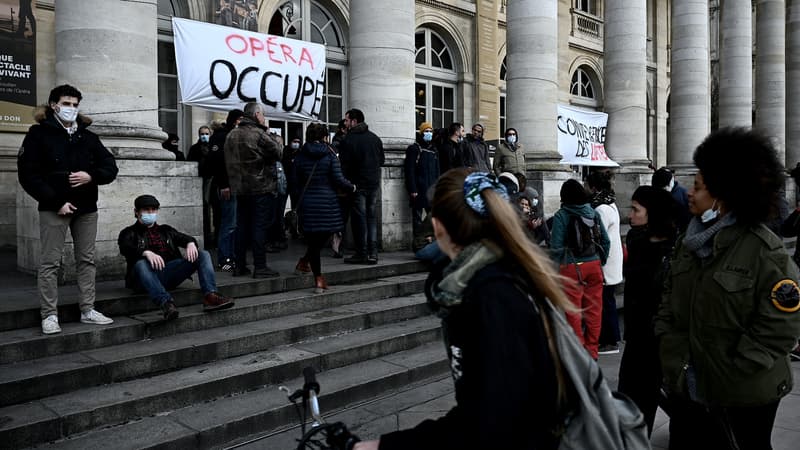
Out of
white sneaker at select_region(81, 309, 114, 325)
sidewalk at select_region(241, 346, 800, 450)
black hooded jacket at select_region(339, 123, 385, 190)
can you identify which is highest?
black hooded jacket at select_region(339, 123, 385, 190)

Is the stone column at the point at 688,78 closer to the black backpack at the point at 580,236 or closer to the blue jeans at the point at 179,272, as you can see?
the black backpack at the point at 580,236

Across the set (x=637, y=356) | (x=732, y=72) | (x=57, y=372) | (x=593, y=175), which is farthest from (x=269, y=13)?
(x=732, y=72)

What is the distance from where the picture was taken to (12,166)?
1066cm

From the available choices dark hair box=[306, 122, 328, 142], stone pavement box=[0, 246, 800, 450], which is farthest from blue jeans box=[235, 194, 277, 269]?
dark hair box=[306, 122, 328, 142]

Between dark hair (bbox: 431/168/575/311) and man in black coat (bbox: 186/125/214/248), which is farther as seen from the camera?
man in black coat (bbox: 186/125/214/248)

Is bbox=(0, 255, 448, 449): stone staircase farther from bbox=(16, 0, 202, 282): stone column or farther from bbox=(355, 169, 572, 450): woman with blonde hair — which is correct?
bbox=(355, 169, 572, 450): woman with blonde hair

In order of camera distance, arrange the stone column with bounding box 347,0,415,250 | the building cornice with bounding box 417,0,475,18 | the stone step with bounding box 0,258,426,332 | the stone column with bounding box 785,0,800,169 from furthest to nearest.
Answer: the stone column with bounding box 785,0,800,169, the building cornice with bounding box 417,0,475,18, the stone column with bounding box 347,0,415,250, the stone step with bounding box 0,258,426,332

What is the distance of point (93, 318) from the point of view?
5.77m

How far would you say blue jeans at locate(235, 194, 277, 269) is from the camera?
7473 millimetres

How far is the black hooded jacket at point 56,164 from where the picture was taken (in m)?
5.62

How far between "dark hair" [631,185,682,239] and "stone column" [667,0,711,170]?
15.6m

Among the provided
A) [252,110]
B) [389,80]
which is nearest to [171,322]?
[252,110]

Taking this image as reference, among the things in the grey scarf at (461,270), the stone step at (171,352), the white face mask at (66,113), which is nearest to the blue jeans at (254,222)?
the stone step at (171,352)

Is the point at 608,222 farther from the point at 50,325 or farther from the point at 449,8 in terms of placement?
the point at 449,8
